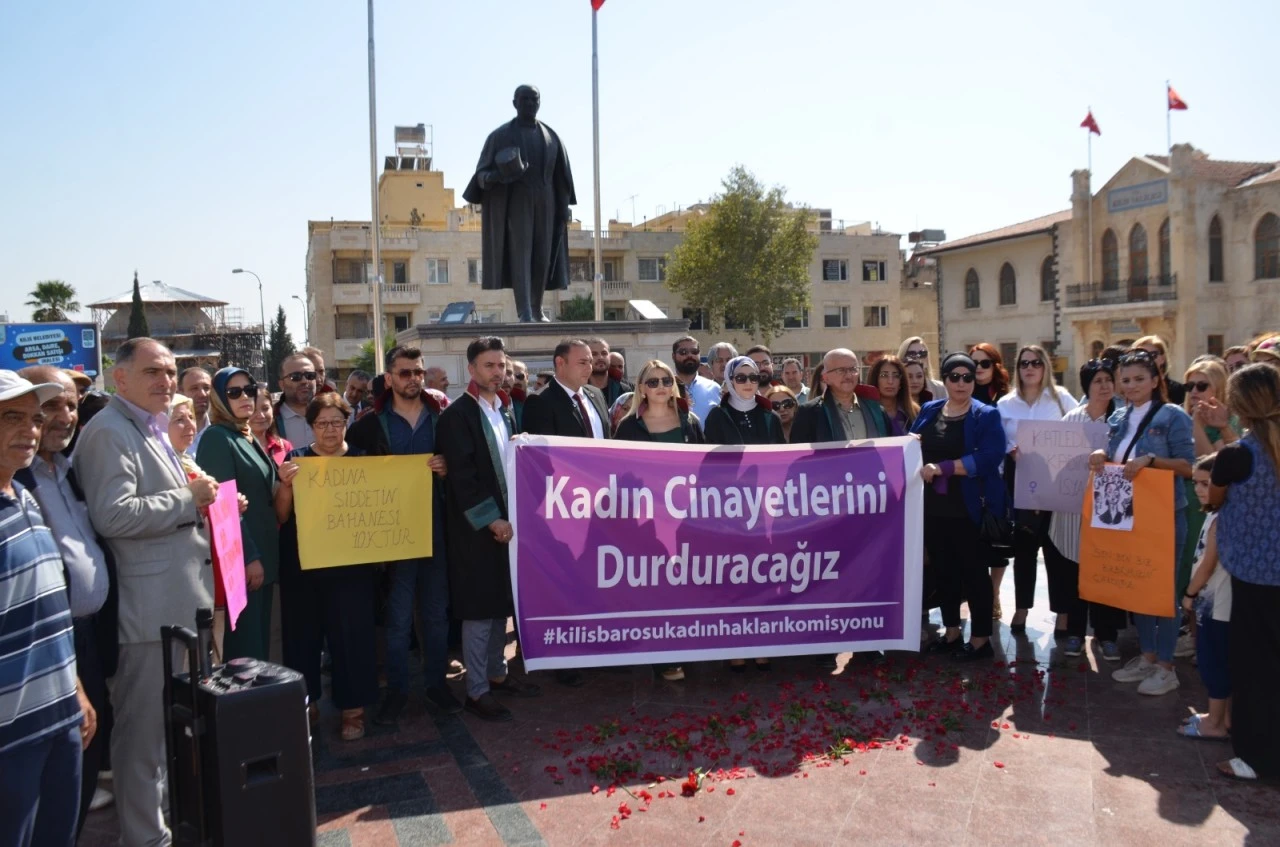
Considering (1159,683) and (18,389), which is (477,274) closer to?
(1159,683)

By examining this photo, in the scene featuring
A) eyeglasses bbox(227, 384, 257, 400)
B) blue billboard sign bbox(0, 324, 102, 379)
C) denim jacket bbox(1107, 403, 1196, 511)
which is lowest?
denim jacket bbox(1107, 403, 1196, 511)

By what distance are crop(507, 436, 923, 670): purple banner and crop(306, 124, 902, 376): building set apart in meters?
41.2

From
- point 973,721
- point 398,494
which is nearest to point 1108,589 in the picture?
point 973,721

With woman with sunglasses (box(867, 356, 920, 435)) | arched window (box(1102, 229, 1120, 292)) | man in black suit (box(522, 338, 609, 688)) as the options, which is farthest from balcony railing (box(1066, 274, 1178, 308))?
man in black suit (box(522, 338, 609, 688))

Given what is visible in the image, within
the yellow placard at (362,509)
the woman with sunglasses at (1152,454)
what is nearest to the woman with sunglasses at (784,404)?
the woman with sunglasses at (1152,454)

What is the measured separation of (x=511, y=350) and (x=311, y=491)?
5.59 metres

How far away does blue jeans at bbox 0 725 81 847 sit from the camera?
282 centimetres

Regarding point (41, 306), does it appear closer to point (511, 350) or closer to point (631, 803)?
point (511, 350)

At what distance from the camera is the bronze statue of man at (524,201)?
10.2 meters

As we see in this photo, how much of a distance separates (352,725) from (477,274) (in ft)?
163

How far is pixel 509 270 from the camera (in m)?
10.6

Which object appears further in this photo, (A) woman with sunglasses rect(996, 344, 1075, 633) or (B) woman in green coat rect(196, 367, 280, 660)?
(A) woman with sunglasses rect(996, 344, 1075, 633)

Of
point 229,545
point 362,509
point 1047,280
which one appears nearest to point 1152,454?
point 362,509

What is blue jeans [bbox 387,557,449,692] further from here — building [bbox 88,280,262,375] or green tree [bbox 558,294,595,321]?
building [bbox 88,280,262,375]
